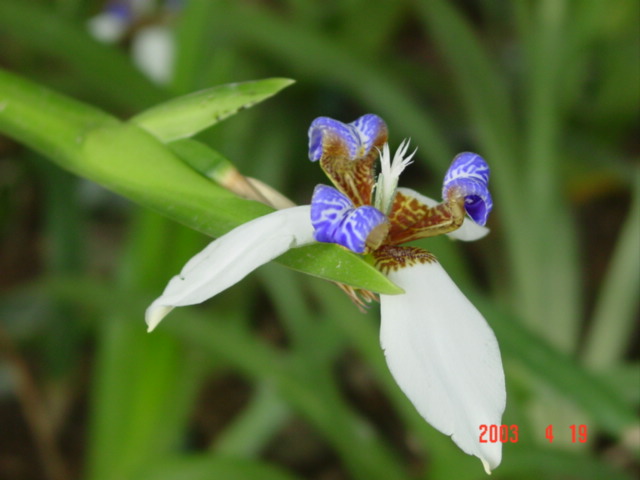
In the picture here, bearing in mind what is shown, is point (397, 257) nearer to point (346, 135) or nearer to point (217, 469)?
point (346, 135)

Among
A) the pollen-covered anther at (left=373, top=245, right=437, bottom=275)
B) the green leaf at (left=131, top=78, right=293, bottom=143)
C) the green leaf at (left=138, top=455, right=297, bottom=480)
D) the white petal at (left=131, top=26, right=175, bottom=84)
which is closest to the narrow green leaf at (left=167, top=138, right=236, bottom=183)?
the green leaf at (left=131, top=78, right=293, bottom=143)

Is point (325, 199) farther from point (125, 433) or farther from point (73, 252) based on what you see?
point (73, 252)

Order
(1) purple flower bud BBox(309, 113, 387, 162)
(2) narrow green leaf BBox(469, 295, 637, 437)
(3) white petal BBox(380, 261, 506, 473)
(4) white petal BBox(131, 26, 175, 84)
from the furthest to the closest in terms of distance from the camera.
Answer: (4) white petal BBox(131, 26, 175, 84) < (2) narrow green leaf BBox(469, 295, 637, 437) < (1) purple flower bud BBox(309, 113, 387, 162) < (3) white petal BBox(380, 261, 506, 473)

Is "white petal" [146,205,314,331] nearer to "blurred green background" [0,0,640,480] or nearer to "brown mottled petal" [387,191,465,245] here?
"brown mottled petal" [387,191,465,245]
